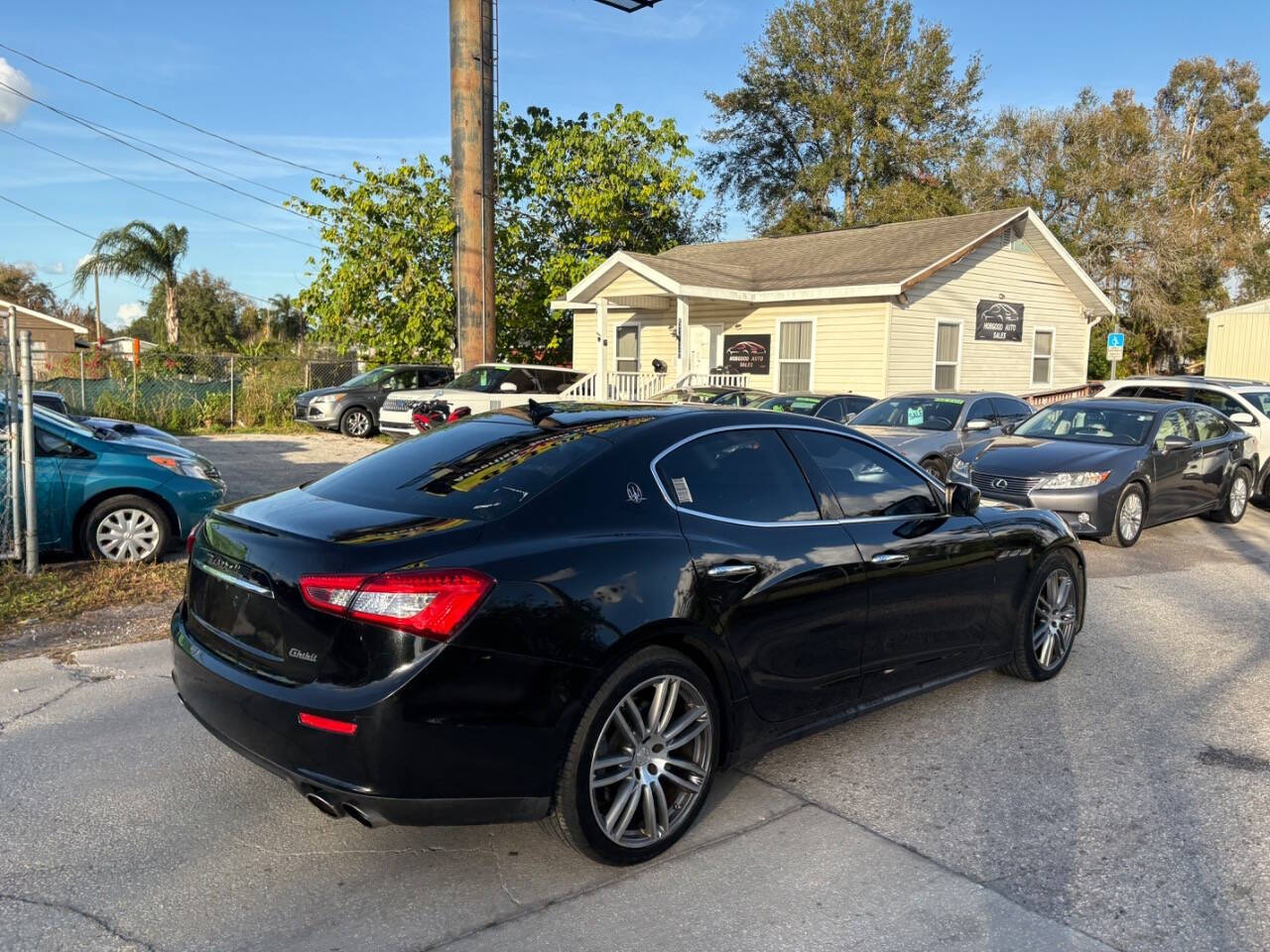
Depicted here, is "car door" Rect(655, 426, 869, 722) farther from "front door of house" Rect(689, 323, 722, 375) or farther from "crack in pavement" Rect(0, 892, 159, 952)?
"front door of house" Rect(689, 323, 722, 375)

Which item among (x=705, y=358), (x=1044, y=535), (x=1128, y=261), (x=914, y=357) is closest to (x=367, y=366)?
(x=705, y=358)

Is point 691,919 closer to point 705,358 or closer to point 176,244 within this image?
point 705,358

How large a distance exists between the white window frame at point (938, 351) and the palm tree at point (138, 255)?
30.6m

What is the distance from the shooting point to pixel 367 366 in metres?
26.9

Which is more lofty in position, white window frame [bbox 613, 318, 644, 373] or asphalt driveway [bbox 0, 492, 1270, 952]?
white window frame [bbox 613, 318, 644, 373]

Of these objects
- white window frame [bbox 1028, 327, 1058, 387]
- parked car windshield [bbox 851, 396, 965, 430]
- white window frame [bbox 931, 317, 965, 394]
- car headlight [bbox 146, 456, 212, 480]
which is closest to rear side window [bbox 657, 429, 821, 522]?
car headlight [bbox 146, 456, 212, 480]

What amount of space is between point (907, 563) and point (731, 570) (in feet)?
3.72

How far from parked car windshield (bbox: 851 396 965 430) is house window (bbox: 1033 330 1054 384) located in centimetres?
1098

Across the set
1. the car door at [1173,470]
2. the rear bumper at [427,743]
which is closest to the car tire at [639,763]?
the rear bumper at [427,743]

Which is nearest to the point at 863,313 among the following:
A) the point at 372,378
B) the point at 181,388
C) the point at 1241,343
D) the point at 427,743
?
the point at 372,378

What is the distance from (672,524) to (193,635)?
1825 mm

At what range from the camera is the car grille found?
9.70 metres

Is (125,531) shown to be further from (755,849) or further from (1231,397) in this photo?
(1231,397)

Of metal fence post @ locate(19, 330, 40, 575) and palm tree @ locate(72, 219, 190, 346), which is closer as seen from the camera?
metal fence post @ locate(19, 330, 40, 575)
